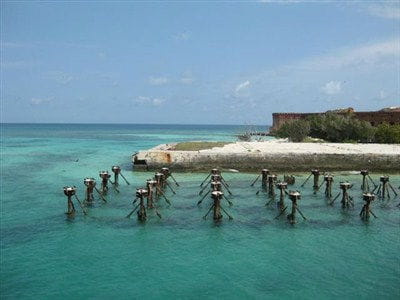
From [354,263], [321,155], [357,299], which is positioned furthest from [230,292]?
[321,155]

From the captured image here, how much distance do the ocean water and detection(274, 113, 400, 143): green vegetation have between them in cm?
2753

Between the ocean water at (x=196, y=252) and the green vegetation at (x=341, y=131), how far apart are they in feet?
90.3

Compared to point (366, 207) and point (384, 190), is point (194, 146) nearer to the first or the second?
point (384, 190)

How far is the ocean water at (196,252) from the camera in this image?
1340 cm

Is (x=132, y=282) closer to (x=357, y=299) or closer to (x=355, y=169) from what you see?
(x=357, y=299)

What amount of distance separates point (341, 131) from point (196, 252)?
42.8 meters

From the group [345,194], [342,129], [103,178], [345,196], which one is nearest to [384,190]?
[345,196]

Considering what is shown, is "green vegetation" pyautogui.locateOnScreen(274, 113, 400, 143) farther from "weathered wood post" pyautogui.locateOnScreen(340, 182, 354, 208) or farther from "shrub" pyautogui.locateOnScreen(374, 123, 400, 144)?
"weathered wood post" pyautogui.locateOnScreen(340, 182, 354, 208)

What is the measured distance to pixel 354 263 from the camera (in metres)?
15.4

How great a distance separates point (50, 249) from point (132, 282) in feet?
14.1

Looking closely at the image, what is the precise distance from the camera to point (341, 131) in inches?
2178

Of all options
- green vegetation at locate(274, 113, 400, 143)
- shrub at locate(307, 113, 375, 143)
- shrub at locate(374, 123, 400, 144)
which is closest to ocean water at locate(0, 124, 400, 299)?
shrub at locate(374, 123, 400, 144)

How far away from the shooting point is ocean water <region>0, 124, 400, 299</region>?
13.4 meters

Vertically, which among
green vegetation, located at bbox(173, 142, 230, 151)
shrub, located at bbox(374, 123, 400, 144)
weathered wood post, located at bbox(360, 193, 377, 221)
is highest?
shrub, located at bbox(374, 123, 400, 144)
